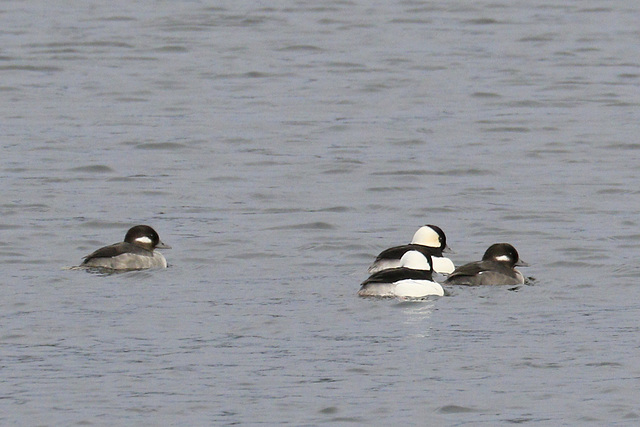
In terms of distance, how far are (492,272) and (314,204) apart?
5.75m

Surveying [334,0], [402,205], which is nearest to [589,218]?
[402,205]

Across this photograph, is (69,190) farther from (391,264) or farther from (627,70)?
(627,70)

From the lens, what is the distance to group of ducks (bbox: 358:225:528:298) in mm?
15141

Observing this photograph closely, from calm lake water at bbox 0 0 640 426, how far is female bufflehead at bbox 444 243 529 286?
0.18m

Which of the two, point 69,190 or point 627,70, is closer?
point 69,190

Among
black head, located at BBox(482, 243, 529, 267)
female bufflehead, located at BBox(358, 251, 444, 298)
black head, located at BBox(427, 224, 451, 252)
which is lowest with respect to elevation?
female bufflehead, located at BBox(358, 251, 444, 298)

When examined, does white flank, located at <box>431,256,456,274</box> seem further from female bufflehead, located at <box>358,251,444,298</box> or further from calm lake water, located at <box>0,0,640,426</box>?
female bufflehead, located at <box>358,251,444,298</box>

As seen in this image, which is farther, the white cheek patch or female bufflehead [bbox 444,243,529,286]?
the white cheek patch

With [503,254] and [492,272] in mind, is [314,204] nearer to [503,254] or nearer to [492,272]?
[503,254]

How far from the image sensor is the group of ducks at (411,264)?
15164 mm

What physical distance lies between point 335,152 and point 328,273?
28.5ft

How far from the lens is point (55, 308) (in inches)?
572

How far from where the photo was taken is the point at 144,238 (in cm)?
1736

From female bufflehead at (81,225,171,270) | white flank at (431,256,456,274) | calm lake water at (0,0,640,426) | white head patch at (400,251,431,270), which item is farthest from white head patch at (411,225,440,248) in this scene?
female bufflehead at (81,225,171,270)
